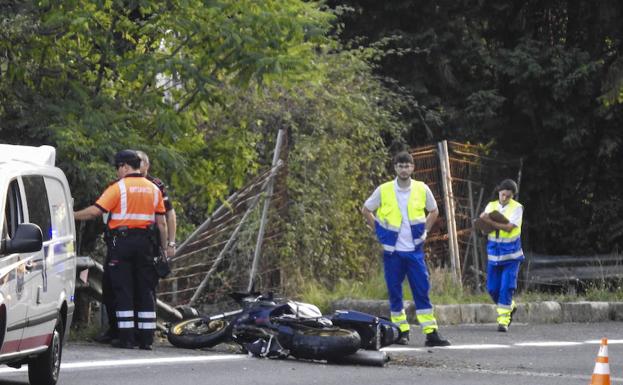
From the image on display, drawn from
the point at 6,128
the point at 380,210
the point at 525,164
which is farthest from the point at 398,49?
the point at 6,128

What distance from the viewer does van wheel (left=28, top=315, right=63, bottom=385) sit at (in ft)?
32.9

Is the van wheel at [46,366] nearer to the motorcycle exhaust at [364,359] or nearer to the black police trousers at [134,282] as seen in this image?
the motorcycle exhaust at [364,359]

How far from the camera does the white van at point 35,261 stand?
9.29m

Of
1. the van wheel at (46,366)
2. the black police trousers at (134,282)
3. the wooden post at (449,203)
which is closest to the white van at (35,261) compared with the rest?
the van wheel at (46,366)

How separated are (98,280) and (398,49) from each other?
10482 mm

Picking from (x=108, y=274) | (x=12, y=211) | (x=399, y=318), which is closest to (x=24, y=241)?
(x=12, y=211)

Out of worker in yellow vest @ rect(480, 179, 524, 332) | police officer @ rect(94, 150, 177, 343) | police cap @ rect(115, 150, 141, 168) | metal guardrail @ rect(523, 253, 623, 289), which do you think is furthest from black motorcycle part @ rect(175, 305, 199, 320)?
metal guardrail @ rect(523, 253, 623, 289)

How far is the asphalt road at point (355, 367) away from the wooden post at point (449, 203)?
5156 mm

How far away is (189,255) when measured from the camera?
17.2 m

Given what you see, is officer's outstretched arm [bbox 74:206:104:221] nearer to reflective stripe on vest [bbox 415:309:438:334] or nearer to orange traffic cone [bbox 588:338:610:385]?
reflective stripe on vest [bbox 415:309:438:334]

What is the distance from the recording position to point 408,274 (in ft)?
48.3

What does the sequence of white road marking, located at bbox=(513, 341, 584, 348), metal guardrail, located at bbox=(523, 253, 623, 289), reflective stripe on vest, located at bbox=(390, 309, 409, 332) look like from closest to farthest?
reflective stripe on vest, located at bbox=(390, 309, 409, 332) → white road marking, located at bbox=(513, 341, 584, 348) → metal guardrail, located at bbox=(523, 253, 623, 289)

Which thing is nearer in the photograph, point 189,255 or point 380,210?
point 380,210

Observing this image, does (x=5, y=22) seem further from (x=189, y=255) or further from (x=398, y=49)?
(x=398, y=49)
